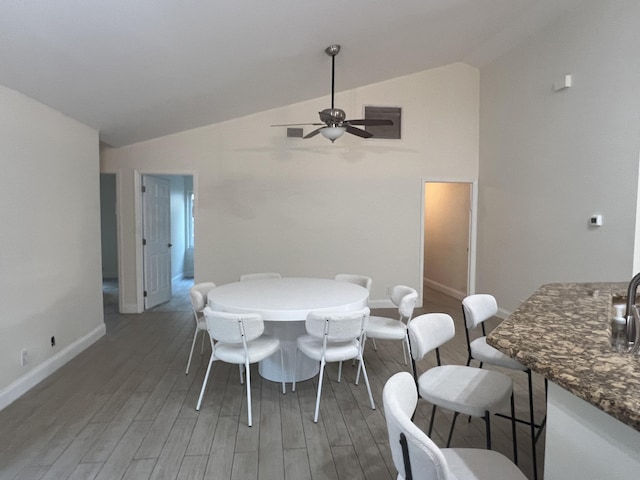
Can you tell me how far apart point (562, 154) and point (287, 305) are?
346 centimetres

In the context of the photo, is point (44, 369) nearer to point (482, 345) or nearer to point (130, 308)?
point (130, 308)

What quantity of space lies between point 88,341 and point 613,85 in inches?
226

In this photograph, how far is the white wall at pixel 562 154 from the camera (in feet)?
11.0

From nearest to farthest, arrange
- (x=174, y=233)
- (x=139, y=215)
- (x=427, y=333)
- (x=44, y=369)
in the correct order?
(x=427, y=333) < (x=44, y=369) < (x=139, y=215) < (x=174, y=233)

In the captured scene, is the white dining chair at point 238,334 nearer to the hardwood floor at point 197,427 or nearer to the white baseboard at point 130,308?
the hardwood floor at point 197,427

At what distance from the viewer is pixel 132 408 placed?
2.70m

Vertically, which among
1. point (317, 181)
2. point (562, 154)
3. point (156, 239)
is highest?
point (562, 154)

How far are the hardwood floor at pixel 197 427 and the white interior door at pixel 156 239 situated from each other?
1968mm

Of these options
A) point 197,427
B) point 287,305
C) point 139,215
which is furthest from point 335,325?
point 139,215

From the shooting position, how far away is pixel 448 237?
6.73m

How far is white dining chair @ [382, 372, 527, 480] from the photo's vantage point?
0.91 metres

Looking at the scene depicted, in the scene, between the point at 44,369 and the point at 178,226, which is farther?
the point at 178,226

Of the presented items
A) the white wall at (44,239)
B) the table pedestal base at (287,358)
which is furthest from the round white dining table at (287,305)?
the white wall at (44,239)

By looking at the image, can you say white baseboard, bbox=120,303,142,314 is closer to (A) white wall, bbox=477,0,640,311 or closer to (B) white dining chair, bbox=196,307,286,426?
(B) white dining chair, bbox=196,307,286,426
